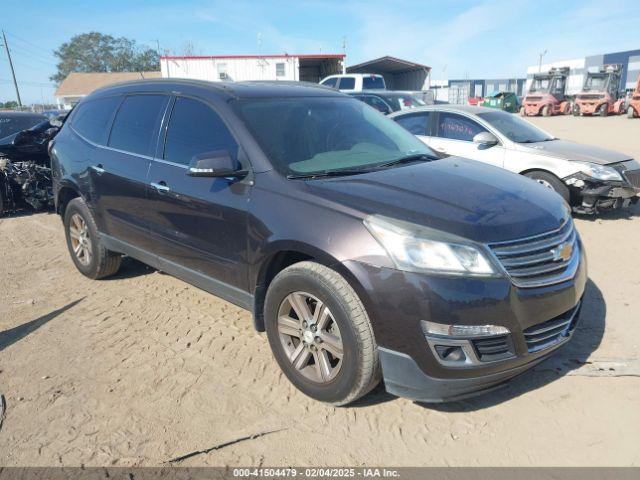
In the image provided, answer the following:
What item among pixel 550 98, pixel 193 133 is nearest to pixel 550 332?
pixel 193 133

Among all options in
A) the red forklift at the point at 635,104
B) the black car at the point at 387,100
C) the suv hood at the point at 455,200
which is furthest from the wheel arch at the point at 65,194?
the red forklift at the point at 635,104

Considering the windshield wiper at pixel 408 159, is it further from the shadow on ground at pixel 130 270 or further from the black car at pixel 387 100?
the black car at pixel 387 100

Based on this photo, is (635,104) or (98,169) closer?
(98,169)

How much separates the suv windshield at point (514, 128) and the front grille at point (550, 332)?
4959mm

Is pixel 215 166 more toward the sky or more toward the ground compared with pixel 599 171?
more toward the sky

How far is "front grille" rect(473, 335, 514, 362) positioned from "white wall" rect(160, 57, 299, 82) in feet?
75.0

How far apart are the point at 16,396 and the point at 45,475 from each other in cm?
89

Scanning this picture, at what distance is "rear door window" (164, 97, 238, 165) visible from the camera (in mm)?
3359

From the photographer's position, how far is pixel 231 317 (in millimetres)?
4070

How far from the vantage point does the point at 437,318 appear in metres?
2.38

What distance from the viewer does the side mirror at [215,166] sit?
3.01 meters

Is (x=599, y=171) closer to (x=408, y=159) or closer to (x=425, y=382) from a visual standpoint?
(x=408, y=159)

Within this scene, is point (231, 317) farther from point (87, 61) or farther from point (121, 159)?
point (87, 61)

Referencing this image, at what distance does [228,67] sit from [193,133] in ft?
71.1
